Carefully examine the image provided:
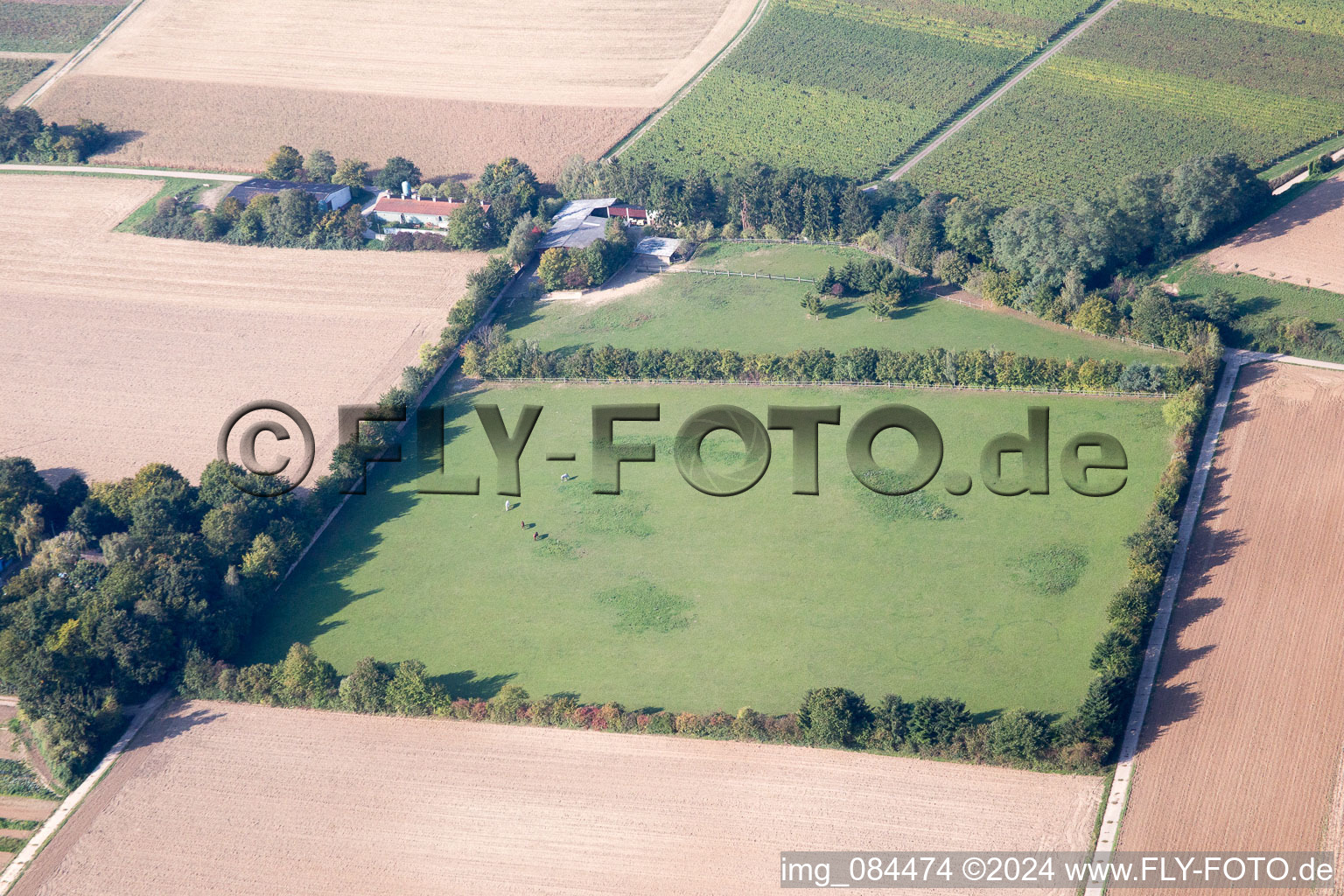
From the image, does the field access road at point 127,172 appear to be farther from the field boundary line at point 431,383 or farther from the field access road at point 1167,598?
the field access road at point 1167,598

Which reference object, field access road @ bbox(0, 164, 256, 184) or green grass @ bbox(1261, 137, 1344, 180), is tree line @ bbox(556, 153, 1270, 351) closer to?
green grass @ bbox(1261, 137, 1344, 180)

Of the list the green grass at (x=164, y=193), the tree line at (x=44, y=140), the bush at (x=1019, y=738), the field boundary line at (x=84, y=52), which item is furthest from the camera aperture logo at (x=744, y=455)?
the field boundary line at (x=84, y=52)

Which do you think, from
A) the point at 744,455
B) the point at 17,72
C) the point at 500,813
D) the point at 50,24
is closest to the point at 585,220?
the point at 744,455

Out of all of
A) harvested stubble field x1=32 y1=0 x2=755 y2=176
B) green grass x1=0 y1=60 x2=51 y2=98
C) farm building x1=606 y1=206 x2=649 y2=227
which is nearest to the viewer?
farm building x1=606 y1=206 x2=649 y2=227

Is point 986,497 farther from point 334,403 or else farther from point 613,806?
point 334,403

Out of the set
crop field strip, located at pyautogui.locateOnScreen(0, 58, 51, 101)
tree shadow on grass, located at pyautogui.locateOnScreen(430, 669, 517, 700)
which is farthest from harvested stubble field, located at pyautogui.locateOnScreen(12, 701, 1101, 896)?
crop field strip, located at pyautogui.locateOnScreen(0, 58, 51, 101)

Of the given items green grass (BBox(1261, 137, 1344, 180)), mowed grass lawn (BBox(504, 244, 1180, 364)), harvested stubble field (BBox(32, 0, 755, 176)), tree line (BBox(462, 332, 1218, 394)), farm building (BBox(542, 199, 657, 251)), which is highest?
harvested stubble field (BBox(32, 0, 755, 176))

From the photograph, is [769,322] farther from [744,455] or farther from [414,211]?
→ [414,211]
